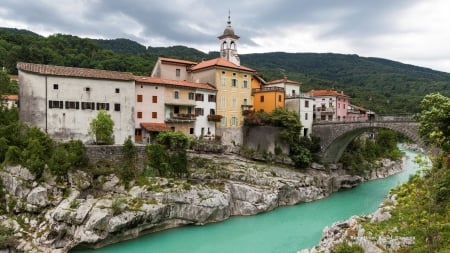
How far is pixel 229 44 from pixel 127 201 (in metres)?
31.6

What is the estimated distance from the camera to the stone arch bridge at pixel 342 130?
3784cm

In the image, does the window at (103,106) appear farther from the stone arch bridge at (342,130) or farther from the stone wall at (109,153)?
the stone arch bridge at (342,130)

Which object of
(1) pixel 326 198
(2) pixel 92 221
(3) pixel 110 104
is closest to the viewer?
(2) pixel 92 221

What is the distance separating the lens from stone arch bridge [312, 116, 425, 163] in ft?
124

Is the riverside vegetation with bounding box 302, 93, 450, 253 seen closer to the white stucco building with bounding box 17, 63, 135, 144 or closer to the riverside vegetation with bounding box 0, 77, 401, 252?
the riverside vegetation with bounding box 0, 77, 401, 252

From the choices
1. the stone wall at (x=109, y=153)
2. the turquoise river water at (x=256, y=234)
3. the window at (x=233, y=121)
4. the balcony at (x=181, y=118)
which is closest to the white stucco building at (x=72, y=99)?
the stone wall at (x=109, y=153)

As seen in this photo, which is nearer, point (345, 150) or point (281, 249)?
point (281, 249)

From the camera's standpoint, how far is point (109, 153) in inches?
1185

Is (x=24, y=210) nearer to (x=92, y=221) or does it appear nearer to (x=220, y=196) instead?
(x=92, y=221)

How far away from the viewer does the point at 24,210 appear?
24422 mm

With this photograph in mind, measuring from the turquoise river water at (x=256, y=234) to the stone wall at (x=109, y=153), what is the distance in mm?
7383

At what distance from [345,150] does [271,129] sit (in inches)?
583

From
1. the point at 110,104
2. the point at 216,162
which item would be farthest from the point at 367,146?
the point at 110,104

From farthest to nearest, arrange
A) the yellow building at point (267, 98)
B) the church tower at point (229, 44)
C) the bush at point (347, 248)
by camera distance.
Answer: the church tower at point (229, 44), the yellow building at point (267, 98), the bush at point (347, 248)
